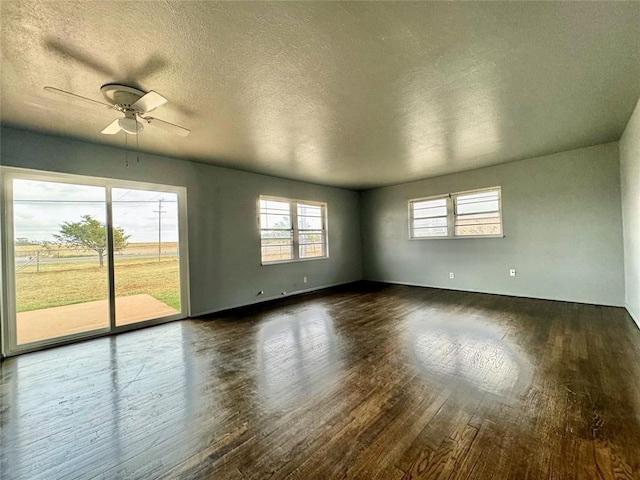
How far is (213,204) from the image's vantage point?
189 inches

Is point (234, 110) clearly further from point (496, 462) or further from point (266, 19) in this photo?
point (496, 462)

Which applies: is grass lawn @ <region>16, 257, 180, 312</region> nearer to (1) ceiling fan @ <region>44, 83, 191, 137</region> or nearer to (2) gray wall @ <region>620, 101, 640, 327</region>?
(1) ceiling fan @ <region>44, 83, 191, 137</region>

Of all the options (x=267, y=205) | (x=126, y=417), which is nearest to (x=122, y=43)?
(x=126, y=417)

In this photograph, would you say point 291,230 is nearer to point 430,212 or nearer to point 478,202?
point 430,212

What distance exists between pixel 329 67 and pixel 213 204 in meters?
3.41

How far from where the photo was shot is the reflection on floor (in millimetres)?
3258

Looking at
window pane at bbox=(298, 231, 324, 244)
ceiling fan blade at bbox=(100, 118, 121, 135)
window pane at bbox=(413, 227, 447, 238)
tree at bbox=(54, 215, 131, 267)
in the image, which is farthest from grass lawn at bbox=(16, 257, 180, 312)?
window pane at bbox=(413, 227, 447, 238)

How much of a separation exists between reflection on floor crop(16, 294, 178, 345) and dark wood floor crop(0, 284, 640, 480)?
1.04 ft

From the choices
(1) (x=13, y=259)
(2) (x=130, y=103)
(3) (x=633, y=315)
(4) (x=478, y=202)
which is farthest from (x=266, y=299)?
(3) (x=633, y=315)

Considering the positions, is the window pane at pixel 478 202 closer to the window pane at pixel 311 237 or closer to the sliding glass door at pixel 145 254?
the window pane at pixel 311 237

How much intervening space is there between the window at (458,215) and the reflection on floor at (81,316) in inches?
218

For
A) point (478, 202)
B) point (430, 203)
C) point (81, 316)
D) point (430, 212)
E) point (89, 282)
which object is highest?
point (430, 203)

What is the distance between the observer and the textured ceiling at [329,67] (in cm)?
163

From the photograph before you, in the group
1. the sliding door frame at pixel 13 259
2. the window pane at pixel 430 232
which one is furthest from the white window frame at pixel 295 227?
the window pane at pixel 430 232
